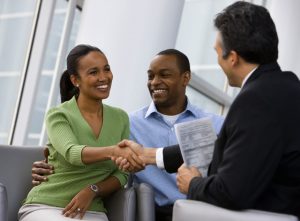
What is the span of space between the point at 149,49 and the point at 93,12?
46 cm

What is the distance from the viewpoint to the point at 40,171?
3051mm

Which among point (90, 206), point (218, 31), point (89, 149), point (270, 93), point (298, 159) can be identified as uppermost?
point (218, 31)

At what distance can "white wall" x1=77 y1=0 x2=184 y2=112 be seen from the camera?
444 cm

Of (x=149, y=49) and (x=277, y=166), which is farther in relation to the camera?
(x=149, y=49)

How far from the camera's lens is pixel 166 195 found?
335 centimetres

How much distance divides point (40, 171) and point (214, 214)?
3.86 ft

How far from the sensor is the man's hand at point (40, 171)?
9.95 feet

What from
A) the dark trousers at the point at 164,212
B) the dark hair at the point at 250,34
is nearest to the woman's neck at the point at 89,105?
the dark trousers at the point at 164,212

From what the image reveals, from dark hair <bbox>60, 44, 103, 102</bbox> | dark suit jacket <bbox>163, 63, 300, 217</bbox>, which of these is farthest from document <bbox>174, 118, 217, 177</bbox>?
dark hair <bbox>60, 44, 103, 102</bbox>

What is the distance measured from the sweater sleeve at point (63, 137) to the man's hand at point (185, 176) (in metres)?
0.62

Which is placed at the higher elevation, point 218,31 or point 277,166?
point 218,31

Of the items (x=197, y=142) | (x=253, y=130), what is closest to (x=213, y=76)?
(x=197, y=142)

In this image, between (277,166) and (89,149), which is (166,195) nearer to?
(89,149)

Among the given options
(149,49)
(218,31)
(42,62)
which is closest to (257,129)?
(218,31)
